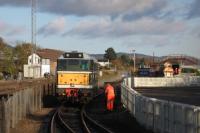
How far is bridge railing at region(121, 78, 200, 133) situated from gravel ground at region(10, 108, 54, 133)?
4.07m

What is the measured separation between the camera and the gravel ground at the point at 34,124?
22859mm

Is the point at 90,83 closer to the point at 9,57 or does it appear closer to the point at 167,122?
the point at 167,122

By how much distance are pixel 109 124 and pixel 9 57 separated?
93863mm

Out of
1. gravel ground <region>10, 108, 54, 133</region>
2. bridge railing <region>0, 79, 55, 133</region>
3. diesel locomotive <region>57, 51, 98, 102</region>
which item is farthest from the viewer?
diesel locomotive <region>57, 51, 98, 102</region>

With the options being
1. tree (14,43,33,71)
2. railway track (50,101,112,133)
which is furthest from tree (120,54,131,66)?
railway track (50,101,112,133)

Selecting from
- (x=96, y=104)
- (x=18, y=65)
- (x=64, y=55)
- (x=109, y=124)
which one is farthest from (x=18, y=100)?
(x=18, y=65)

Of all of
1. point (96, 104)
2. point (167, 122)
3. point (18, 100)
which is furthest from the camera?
point (96, 104)

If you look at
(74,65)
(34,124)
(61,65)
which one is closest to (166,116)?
(34,124)

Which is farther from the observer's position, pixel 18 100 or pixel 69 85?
pixel 69 85

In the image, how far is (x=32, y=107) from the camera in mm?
31500

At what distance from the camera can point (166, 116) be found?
1855cm

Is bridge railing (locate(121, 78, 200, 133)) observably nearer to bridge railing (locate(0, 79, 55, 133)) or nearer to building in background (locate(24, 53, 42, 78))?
bridge railing (locate(0, 79, 55, 133))

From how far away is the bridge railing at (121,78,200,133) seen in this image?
51.6 ft

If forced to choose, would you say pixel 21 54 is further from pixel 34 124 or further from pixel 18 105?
pixel 18 105
